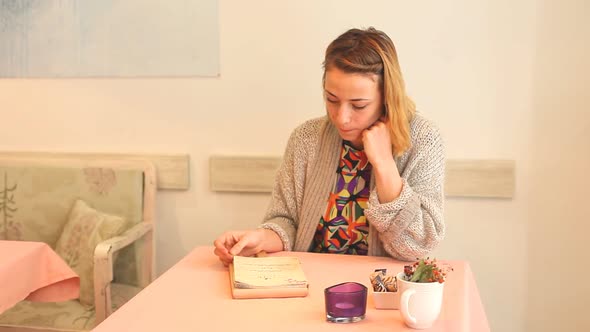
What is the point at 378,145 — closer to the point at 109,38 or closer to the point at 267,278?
the point at 267,278

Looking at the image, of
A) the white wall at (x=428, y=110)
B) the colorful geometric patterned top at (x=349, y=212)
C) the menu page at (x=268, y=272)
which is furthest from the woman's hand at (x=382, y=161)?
the white wall at (x=428, y=110)

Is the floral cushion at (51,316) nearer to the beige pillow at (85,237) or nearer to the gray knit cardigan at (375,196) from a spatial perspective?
the beige pillow at (85,237)

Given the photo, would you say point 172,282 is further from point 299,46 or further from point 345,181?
point 299,46

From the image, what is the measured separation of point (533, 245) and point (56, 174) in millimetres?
1884

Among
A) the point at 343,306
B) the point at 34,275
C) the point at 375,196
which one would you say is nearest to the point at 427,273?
the point at 343,306

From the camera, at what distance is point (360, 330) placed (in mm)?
1434

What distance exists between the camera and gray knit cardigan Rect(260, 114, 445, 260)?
1.93 meters

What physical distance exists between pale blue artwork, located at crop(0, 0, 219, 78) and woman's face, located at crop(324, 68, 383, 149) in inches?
35.3

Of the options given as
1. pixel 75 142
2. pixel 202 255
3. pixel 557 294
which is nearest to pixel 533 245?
pixel 557 294

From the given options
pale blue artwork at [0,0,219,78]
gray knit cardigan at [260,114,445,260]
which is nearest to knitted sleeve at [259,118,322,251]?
gray knit cardigan at [260,114,445,260]

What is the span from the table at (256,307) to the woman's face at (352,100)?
40 cm

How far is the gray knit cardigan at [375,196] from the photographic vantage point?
1.93 metres

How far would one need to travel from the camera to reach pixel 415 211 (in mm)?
1919

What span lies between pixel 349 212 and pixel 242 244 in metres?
0.40
